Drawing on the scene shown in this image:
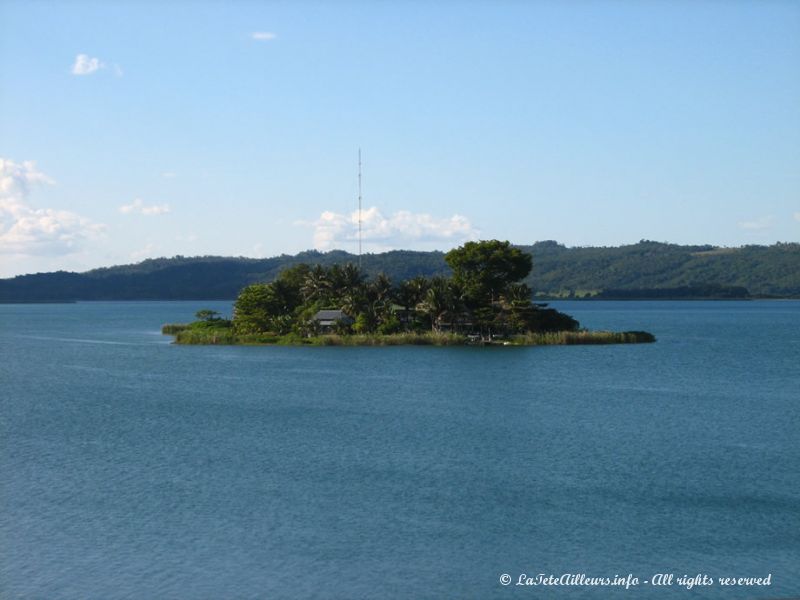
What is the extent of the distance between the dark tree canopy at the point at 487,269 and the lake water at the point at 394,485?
30.5 metres

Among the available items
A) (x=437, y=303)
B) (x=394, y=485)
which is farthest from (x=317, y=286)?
(x=394, y=485)

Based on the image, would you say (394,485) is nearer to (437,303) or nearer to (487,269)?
(437,303)

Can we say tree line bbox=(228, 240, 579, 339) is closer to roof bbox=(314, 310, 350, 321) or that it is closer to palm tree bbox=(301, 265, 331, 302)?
roof bbox=(314, 310, 350, 321)

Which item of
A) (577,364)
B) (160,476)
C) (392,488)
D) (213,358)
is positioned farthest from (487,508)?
(213,358)

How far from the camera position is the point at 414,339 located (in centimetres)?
10406

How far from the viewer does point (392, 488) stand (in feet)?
125

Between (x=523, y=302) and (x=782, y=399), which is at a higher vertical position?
(x=523, y=302)

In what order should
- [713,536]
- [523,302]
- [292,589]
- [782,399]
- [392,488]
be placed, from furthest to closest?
[523,302]
[782,399]
[392,488]
[713,536]
[292,589]

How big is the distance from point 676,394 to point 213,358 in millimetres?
49089

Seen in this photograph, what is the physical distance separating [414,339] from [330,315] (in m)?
12.6

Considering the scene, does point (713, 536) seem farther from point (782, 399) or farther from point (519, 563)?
point (782, 399)

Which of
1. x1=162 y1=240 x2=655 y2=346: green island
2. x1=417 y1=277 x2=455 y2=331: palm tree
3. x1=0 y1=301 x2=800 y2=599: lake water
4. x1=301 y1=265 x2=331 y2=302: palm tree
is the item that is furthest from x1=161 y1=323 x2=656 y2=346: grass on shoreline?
x1=0 y1=301 x2=800 y2=599: lake water

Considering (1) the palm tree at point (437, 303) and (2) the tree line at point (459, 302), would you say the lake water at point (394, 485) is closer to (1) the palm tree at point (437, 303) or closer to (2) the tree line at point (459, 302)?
(1) the palm tree at point (437, 303)

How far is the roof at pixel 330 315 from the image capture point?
11044 centimetres
